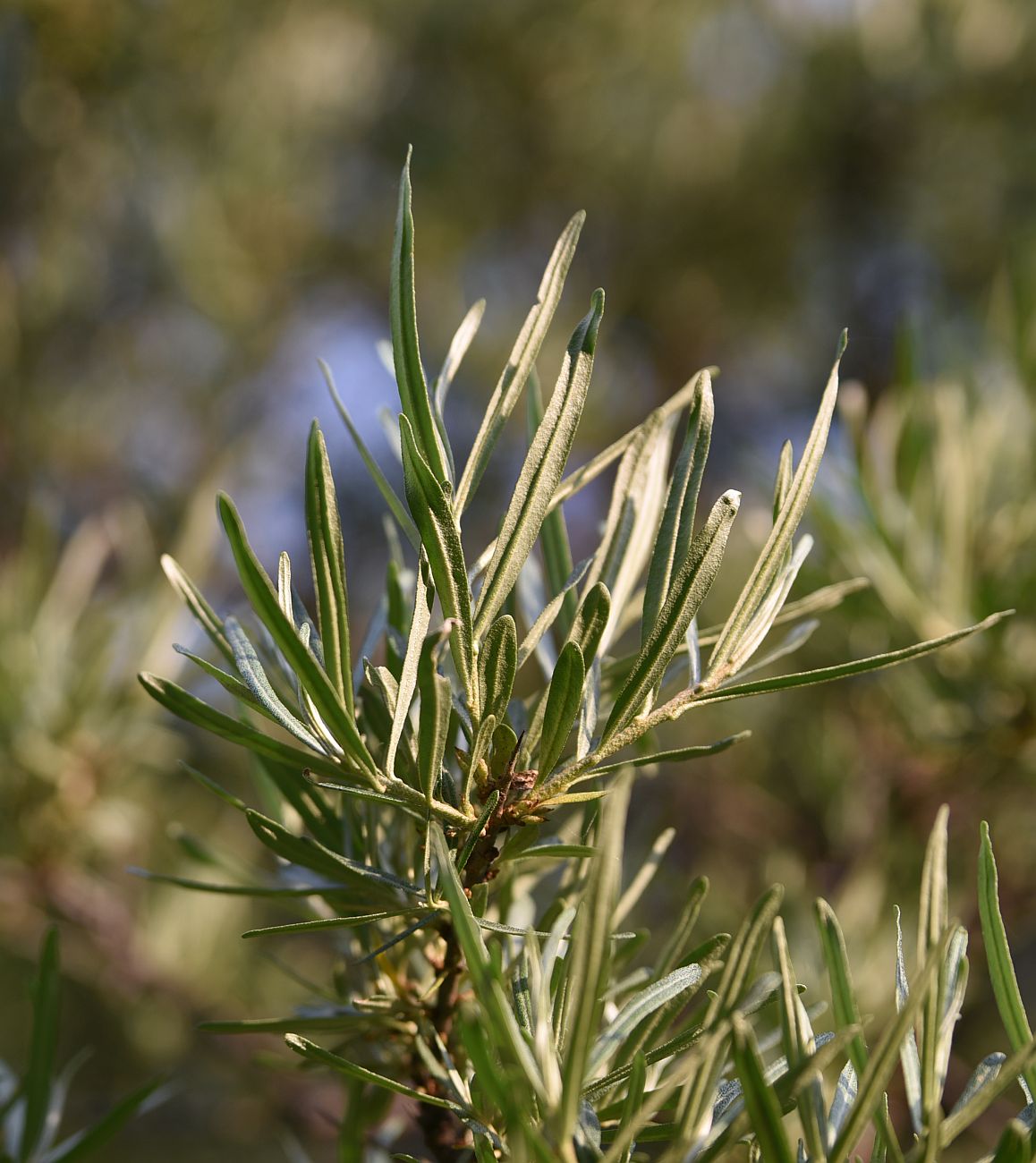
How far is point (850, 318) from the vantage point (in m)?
1.16

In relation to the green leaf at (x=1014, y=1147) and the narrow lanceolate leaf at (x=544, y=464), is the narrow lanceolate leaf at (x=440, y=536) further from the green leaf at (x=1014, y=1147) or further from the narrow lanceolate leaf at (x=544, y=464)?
the green leaf at (x=1014, y=1147)

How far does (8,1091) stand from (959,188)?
4.02ft

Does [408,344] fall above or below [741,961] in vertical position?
above

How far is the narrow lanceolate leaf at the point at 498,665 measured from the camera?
0.59 feet

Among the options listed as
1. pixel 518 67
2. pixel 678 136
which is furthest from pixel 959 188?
pixel 518 67

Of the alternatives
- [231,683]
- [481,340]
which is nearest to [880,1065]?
[231,683]

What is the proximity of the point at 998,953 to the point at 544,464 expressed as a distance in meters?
0.11

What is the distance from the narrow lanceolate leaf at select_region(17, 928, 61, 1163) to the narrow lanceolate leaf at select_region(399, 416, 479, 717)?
0.44 feet

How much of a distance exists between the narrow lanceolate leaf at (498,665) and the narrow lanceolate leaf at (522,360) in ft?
0.08

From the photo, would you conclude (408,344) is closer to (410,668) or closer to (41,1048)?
(410,668)

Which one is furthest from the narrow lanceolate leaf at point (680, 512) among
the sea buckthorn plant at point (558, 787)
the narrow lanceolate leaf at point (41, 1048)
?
the narrow lanceolate leaf at point (41, 1048)

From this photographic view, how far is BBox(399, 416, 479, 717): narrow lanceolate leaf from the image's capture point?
6.7 inches

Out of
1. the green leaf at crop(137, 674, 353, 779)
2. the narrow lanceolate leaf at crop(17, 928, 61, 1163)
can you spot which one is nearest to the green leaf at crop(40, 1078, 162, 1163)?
the narrow lanceolate leaf at crop(17, 928, 61, 1163)

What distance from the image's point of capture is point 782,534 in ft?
0.61
